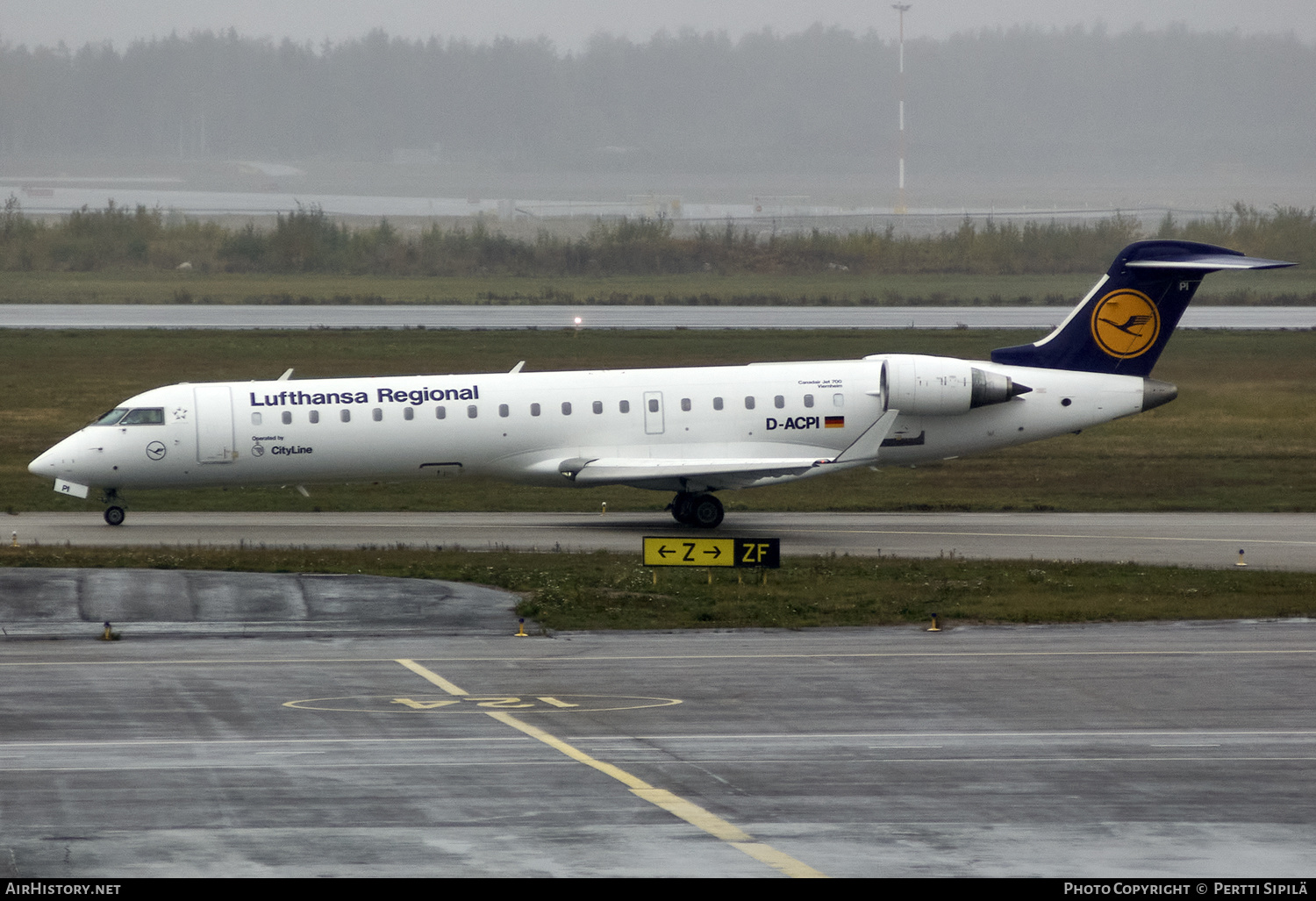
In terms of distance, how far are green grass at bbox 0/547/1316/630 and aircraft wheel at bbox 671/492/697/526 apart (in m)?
4.15

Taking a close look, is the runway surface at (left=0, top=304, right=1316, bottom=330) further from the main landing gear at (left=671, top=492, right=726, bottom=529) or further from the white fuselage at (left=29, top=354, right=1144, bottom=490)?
the main landing gear at (left=671, top=492, right=726, bottom=529)

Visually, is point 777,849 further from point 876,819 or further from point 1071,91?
point 1071,91

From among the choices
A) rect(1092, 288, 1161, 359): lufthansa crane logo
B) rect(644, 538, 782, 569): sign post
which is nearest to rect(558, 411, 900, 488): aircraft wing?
rect(1092, 288, 1161, 359): lufthansa crane logo

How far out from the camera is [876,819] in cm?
1397

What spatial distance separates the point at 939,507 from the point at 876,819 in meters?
24.7

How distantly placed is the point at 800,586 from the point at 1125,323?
1285 cm

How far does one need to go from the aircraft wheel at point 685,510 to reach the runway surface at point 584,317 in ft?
101

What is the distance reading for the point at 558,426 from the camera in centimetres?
3409

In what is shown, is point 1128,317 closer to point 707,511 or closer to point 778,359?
point 707,511

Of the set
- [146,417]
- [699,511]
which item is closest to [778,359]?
[699,511]

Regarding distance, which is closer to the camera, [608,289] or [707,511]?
[707,511]

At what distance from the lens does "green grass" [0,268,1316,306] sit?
270 ft

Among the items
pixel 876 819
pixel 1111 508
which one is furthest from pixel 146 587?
pixel 1111 508

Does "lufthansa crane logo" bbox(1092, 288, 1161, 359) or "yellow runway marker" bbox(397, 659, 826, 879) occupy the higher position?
"lufthansa crane logo" bbox(1092, 288, 1161, 359)
